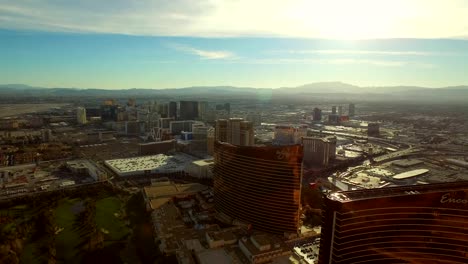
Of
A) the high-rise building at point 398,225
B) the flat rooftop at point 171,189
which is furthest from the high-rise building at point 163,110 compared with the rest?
the high-rise building at point 398,225

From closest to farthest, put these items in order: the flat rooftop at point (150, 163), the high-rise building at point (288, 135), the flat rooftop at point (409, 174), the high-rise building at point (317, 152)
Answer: the flat rooftop at point (409, 174) → the flat rooftop at point (150, 163) → the high-rise building at point (317, 152) → the high-rise building at point (288, 135)

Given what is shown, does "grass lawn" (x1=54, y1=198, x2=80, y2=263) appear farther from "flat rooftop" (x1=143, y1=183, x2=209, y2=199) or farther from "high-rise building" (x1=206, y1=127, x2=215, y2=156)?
"high-rise building" (x1=206, y1=127, x2=215, y2=156)

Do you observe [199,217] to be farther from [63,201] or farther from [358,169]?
[358,169]

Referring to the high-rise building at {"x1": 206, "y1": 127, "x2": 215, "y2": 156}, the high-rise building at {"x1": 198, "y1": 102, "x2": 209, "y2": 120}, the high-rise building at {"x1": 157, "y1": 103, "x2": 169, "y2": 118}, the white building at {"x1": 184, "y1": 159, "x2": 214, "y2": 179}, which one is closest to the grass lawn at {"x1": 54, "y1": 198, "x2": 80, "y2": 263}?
the white building at {"x1": 184, "y1": 159, "x2": 214, "y2": 179}

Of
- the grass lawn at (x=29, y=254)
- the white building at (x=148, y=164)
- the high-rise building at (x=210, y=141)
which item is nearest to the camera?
the grass lawn at (x=29, y=254)

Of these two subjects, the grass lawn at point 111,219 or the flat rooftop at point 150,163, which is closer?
the grass lawn at point 111,219

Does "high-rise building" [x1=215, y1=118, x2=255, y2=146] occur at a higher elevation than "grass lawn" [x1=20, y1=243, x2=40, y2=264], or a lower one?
higher

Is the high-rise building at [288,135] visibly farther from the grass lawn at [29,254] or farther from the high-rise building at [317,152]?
the grass lawn at [29,254]
